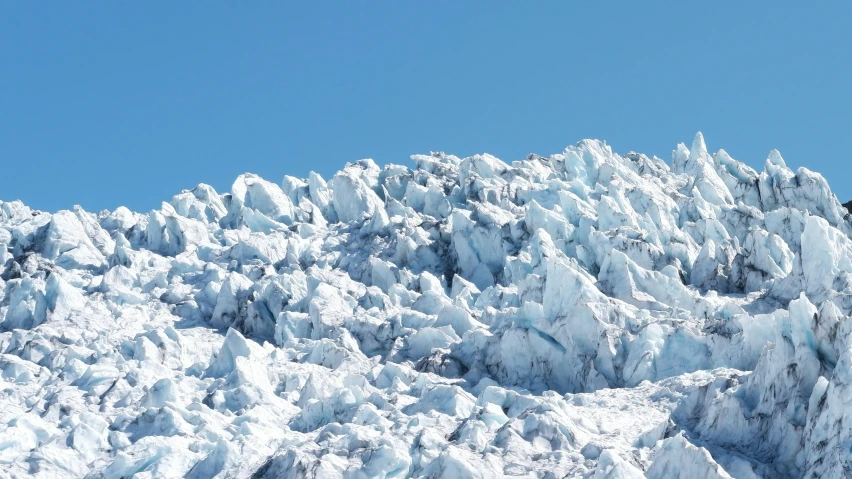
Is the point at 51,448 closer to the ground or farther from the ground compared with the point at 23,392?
closer to the ground

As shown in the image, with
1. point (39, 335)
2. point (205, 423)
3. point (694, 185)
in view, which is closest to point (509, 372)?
point (205, 423)

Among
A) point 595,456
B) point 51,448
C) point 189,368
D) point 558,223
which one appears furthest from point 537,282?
point 51,448

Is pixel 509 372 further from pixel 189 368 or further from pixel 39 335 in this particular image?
pixel 39 335

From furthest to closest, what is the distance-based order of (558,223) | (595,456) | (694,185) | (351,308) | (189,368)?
(694,185) → (558,223) → (351,308) → (189,368) → (595,456)

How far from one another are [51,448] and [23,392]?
268 inches

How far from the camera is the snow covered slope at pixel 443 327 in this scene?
76.6 ft

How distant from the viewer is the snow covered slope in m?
23.3

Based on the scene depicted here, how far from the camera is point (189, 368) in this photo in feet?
118

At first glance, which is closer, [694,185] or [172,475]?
[172,475]

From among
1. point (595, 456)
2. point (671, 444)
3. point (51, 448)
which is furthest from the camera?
point (51, 448)

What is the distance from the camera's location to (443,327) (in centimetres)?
3741

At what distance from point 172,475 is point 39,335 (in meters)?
16.4

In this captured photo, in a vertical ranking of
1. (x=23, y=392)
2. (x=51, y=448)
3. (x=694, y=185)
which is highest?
(x=694, y=185)

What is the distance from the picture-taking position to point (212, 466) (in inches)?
990
